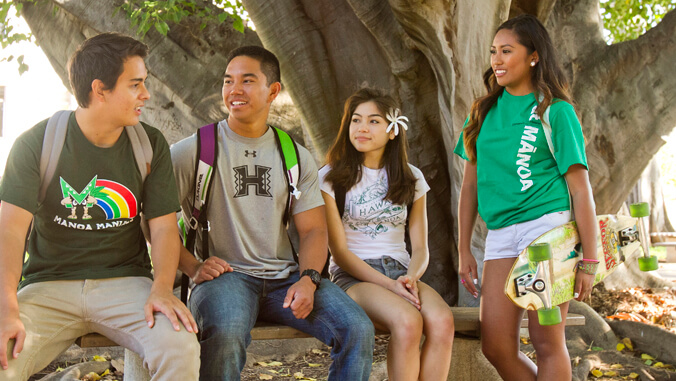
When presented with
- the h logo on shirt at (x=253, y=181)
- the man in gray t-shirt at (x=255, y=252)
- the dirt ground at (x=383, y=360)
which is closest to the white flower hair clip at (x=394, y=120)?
the man in gray t-shirt at (x=255, y=252)

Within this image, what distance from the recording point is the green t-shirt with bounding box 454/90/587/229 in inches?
112

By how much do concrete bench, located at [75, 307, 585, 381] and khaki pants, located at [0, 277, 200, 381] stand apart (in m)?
0.06

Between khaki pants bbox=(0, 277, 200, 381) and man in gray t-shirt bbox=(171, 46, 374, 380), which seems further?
man in gray t-shirt bbox=(171, 46, 374, 380)

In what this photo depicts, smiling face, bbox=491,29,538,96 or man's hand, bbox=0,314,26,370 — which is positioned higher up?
smiling face, bbox=491,29,538,96

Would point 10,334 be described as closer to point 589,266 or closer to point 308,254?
point 308,254

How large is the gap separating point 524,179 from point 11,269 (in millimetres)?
2142

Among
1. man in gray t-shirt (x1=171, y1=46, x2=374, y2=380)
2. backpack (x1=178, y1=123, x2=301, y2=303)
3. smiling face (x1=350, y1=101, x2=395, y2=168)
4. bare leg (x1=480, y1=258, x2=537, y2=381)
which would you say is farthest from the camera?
smiling face (x1=350, y1=101, x2=395, y2=168)

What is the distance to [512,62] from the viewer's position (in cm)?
298

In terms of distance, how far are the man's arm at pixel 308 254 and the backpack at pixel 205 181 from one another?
0.11m

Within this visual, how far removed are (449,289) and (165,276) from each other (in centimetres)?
328

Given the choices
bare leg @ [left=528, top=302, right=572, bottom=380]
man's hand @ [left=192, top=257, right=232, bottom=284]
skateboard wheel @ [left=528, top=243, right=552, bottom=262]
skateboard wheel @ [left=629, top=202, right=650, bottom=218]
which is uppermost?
skateboard wheel @ [left=629, top=202, right=650, bottom=218]

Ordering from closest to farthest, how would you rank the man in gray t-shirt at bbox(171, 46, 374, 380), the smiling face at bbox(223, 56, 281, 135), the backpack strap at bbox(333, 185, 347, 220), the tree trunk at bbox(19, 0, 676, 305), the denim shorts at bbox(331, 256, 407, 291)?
the man in gray t-shirt at bbox(171, 46, 374, 380) → the smiling face at bbox(223, 56, 281, 135) → the denim shorts at bbox(331, 256, 407, 291) → the backpack strap at bbox(333, 185, 347, 220) → the tree trunk at bbox(19, 0, 676, 305)

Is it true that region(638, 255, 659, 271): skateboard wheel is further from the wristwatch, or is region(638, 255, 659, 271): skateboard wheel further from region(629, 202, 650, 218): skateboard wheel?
the wristwatch

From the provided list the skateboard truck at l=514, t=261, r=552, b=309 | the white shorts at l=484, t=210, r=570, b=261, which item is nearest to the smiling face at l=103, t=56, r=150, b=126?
the white shorts at l=484, t=210, r=570, b=261
